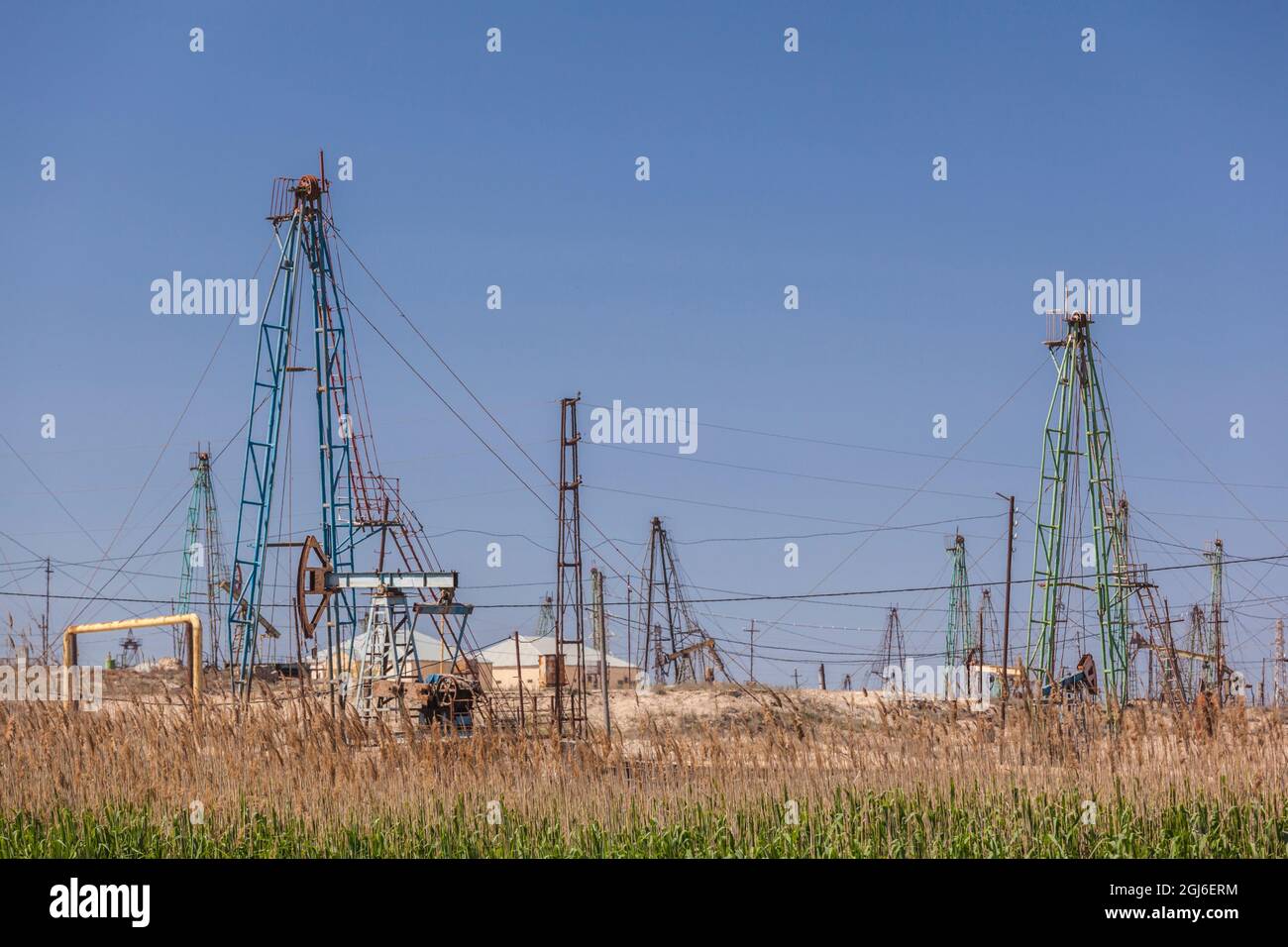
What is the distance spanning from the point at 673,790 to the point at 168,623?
1248cm

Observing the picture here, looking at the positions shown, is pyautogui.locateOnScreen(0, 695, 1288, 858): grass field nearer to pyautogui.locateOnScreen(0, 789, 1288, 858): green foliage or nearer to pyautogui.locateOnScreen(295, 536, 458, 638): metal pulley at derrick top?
pyautogui.locateOnScreen(0, 789, 1288, 858): green foliage

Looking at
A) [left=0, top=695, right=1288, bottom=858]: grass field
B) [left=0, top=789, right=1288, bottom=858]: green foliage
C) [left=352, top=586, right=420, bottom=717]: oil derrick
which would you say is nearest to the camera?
[left=0, top=789, right=1288, bottom=858]: green foliage

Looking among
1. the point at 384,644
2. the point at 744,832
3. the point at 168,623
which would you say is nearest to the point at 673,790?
the point at 744,832

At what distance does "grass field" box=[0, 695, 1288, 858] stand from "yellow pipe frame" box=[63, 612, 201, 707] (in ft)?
5.93

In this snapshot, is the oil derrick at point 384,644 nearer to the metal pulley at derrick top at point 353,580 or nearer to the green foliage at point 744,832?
the metal pulley at derrick top at point 353,580

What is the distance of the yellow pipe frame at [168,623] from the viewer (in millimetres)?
20172

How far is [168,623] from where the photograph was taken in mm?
23297

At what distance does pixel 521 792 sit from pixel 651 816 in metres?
1.31

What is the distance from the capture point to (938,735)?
562 inches

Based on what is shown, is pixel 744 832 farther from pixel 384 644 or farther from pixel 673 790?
pixel 384 644

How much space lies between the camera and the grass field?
12945mm

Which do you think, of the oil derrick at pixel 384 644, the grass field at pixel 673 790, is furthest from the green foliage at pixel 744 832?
the oil derrick at pixel 384 644

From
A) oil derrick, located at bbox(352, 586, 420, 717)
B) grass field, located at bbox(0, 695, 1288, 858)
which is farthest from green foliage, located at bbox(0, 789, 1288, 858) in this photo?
oil derrick, located at bbox(352, 586, 420, 717)

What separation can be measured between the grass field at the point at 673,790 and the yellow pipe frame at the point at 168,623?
1807mm
